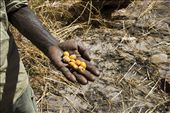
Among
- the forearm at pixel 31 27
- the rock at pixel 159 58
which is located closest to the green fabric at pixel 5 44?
the forearm at pixel 31 27

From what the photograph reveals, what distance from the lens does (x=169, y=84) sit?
2.50m

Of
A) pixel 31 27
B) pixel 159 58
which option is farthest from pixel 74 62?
pixel 159 58

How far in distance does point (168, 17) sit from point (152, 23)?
17 centimetres

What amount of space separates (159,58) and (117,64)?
1.04ft

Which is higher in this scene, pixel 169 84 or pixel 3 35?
pixel 3 35

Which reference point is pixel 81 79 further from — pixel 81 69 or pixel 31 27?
pixel 31 27

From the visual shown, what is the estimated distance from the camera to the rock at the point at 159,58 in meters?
2.73

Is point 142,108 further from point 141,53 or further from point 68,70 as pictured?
point 68,70

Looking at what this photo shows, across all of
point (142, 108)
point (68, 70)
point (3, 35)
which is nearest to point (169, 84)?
point (142, 108)

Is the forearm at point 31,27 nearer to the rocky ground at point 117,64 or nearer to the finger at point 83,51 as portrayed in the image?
the finger at point 83,51

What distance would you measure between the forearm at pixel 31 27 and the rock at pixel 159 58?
1.51m

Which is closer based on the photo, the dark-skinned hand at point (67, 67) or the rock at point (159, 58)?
the dark-skinned hand at point (67, 67)

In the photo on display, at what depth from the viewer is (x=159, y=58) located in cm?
276

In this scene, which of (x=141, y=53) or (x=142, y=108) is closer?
(x=142, y=108)
